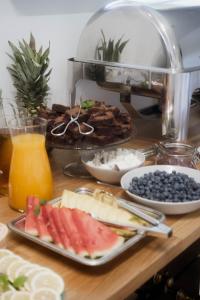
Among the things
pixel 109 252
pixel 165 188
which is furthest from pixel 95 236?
pixel 165 188

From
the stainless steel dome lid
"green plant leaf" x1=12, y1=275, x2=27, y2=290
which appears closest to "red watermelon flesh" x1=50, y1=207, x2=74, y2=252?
"green plant leaf" x1=12, y1=275, x2=27, y2=290

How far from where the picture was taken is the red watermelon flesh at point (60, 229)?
2.38 feet

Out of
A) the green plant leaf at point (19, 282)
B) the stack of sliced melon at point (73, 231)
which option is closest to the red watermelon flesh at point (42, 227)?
the stack of sliced melon at point (73, 231)

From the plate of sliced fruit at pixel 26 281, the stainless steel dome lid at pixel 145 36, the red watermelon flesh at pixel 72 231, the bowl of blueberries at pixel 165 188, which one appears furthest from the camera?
the stainless steel dome lid at pixel 145 36

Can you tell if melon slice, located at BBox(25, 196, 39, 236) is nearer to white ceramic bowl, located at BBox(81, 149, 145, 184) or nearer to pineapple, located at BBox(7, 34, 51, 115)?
white ceramic bowl, located at BBox(81, 149, 145, 184)

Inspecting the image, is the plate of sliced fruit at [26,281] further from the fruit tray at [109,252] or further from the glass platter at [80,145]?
the glass platter at [80,145]

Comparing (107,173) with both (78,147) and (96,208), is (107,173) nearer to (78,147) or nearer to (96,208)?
(78,147)

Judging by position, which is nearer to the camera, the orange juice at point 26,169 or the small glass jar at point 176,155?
the orange juice at point 26,169

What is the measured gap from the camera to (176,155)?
108cm

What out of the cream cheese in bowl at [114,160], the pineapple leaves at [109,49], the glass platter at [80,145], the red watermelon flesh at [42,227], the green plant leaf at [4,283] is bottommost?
the green plant leaf at [4,283]

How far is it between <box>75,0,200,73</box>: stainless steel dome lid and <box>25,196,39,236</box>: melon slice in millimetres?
563

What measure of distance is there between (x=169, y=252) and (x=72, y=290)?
20cm

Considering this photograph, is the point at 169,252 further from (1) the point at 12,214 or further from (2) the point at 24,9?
(2) the point at 24,9

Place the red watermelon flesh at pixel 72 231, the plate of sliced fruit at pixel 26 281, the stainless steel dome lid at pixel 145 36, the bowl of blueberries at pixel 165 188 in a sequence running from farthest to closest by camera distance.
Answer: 1. the stainless steel dome lid at pixel 145 36
2. the bowl of blueberries at pixel 165 188
3. the red watermelon flesh at pixel 72 231
4. the plate of sliced fruit at pixel 26 281
